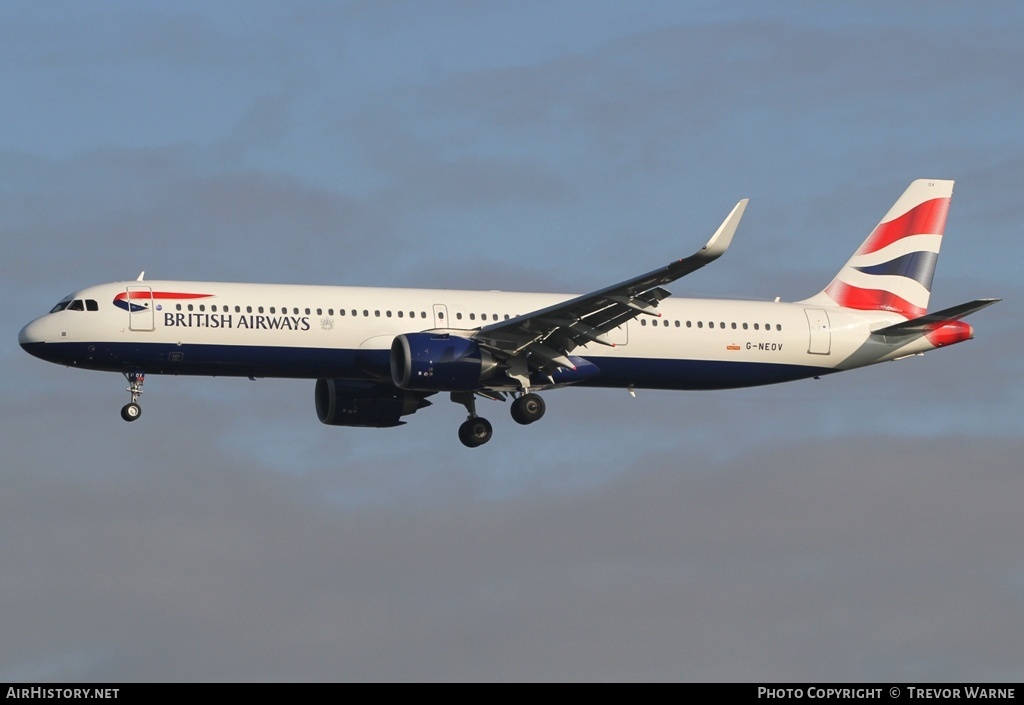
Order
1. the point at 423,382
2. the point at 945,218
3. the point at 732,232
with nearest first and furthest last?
1. the point at 732,232
2. the point at 423,382
3. the point at 945,218

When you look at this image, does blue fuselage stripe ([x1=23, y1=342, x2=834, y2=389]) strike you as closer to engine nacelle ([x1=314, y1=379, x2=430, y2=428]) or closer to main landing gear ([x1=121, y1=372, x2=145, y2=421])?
main landing gear ([x1=121, y1=372, x2=145, y2=421])

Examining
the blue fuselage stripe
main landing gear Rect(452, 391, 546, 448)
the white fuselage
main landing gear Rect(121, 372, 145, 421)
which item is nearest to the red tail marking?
the white fuselage

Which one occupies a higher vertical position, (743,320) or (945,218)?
(945,218)

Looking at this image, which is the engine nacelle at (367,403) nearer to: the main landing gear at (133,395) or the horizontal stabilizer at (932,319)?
the main landing gear at (133,395)

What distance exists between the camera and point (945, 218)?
223 feet

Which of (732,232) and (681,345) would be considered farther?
(681,345)

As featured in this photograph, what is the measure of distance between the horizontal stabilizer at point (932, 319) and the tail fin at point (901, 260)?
6.61ft

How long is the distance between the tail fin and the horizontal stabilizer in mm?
2016

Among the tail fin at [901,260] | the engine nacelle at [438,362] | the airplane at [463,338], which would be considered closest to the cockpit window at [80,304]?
the airplane at [463,338]

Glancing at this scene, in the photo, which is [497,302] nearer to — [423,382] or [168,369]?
[423,382]

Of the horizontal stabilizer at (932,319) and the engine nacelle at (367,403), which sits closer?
the horizontal stabilizer at (932,319)

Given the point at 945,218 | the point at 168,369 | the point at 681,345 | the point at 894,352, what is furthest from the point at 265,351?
the point at 945,218

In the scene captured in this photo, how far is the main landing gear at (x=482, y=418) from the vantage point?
6012 centimetres

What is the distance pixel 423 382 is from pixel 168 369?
7.70 metres
